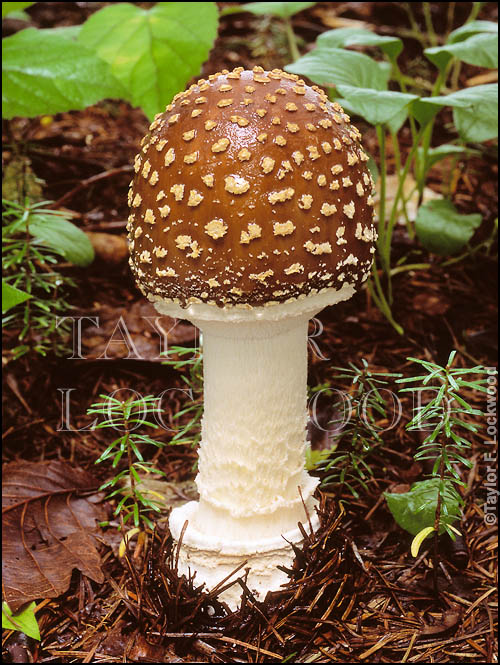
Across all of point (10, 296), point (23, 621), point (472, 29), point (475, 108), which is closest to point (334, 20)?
point (472, 29)

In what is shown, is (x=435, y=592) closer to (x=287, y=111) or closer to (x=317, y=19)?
(x=287, y=111)

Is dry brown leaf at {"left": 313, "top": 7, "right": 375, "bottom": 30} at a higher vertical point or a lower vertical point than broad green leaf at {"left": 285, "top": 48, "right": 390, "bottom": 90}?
higher

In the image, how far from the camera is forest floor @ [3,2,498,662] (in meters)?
2.16

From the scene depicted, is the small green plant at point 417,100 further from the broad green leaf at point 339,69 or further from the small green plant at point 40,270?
the small green plant at point 40,270

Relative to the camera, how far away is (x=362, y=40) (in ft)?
10.1

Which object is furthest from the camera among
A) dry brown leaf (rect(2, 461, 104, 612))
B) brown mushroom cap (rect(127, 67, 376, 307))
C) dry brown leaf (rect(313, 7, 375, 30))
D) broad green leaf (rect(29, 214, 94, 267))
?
dry brown leaf (rect(313, 7, 375, 30))

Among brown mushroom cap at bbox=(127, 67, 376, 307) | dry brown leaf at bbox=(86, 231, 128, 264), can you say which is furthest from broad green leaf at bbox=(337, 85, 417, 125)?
dry brown leaf at bbox=(86, 231, 128, 264)

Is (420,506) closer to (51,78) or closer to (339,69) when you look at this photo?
(339,69)

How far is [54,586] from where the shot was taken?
235 centimetres

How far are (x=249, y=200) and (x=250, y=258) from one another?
161 millimetres

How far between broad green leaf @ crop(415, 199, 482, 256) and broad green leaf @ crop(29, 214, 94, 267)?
5.14 ft

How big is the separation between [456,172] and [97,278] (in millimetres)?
2365

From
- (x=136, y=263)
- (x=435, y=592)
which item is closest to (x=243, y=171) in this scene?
(x=136, y=263)

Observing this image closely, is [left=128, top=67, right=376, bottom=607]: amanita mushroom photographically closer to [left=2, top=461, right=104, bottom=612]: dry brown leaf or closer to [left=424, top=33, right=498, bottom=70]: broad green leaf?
[left=2, top=461, right=104, bottom=612]: dry brown leaf
